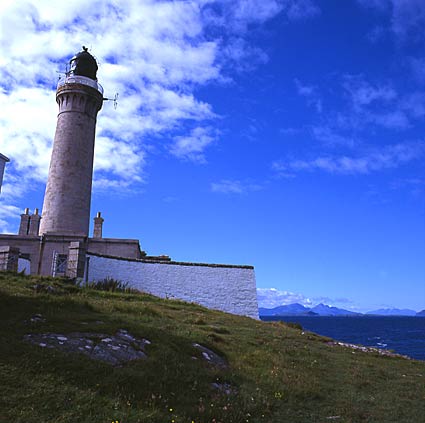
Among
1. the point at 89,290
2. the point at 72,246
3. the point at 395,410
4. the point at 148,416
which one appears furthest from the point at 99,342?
the point at 72,246

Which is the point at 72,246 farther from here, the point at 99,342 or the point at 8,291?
the point at 99,342

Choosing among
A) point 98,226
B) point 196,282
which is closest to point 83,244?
point 196,282

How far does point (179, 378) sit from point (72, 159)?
26988mm

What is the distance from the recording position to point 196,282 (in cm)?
2958

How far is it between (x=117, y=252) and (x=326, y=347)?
17852mm

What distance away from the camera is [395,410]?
11.3 meters

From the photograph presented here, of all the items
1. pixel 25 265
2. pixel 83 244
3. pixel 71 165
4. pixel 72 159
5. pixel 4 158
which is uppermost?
pixel 72 159

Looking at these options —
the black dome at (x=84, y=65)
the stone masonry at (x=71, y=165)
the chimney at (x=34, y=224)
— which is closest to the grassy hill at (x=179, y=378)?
the stone masonry at (x=71, y=165)

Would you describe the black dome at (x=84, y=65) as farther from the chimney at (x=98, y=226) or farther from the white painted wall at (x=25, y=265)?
the white painted wall at (x=25, y=265)

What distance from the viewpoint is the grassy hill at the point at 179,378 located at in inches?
341

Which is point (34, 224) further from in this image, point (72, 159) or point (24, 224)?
point (72, 159)

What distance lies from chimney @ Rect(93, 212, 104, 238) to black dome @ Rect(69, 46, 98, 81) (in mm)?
12326

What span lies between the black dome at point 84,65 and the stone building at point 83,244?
0.08 meters

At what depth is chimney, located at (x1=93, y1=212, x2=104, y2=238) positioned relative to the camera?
122ft
